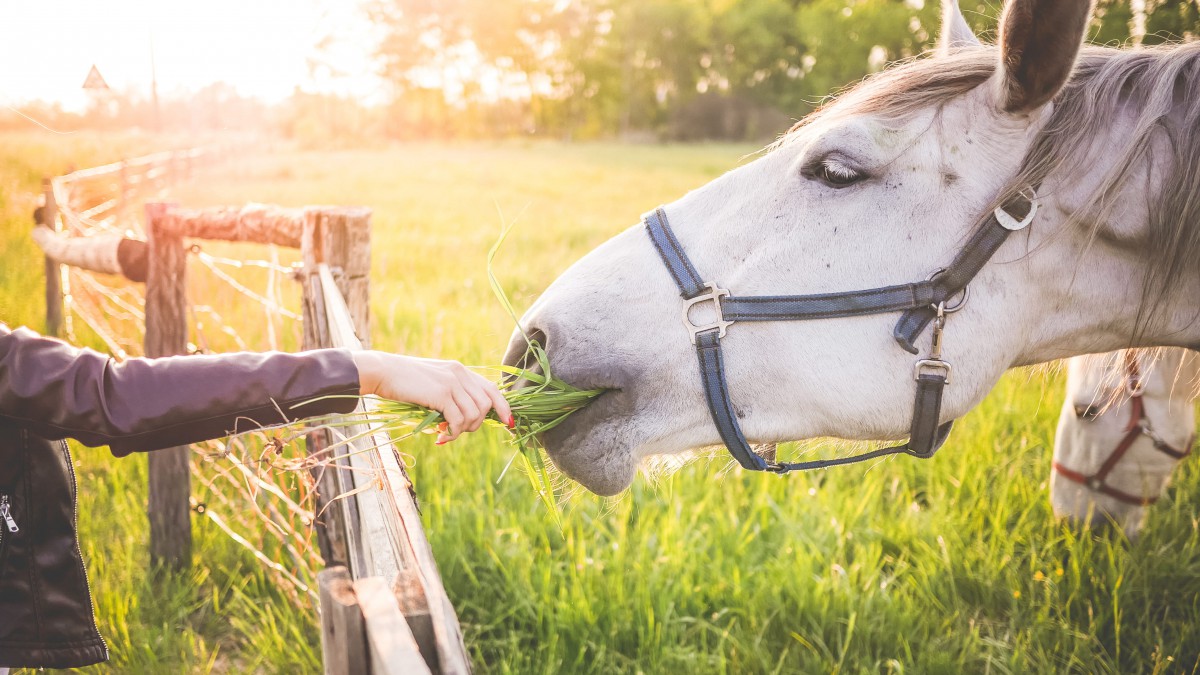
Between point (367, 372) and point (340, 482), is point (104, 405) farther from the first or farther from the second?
point (340, 482)

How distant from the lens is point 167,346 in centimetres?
295

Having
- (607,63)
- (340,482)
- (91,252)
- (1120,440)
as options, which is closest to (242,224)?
(91,252)

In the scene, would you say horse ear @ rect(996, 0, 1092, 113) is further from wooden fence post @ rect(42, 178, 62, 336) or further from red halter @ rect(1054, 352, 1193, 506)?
wooden fence post @ rect(42, 178, 62, 336)

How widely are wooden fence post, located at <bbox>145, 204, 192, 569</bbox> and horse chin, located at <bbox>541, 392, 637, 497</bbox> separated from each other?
2.00m

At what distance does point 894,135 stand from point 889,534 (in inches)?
78.9

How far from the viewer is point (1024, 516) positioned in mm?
3088

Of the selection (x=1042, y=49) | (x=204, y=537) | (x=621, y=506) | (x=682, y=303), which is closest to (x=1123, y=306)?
(x=1042, y=49)

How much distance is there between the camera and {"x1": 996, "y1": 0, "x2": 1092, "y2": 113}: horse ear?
4.65 ft

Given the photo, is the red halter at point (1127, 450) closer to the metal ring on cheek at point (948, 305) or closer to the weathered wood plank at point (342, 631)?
the metal ring on cheek at point (948, 305)

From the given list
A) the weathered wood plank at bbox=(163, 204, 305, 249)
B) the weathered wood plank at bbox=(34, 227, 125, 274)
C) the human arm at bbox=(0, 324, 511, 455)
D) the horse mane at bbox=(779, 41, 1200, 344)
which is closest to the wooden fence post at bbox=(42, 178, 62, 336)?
the weathered wood plank at bbox=(34, 227, 125, 274)

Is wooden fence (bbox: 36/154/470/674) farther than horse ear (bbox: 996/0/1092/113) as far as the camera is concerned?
No

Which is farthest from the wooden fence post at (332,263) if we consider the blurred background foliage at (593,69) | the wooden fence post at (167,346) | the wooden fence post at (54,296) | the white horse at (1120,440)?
the blurred background foliage at (593,69)

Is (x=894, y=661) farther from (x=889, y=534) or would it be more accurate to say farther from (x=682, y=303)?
(x=682, y=303)

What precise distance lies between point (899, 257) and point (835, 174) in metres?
0.24
